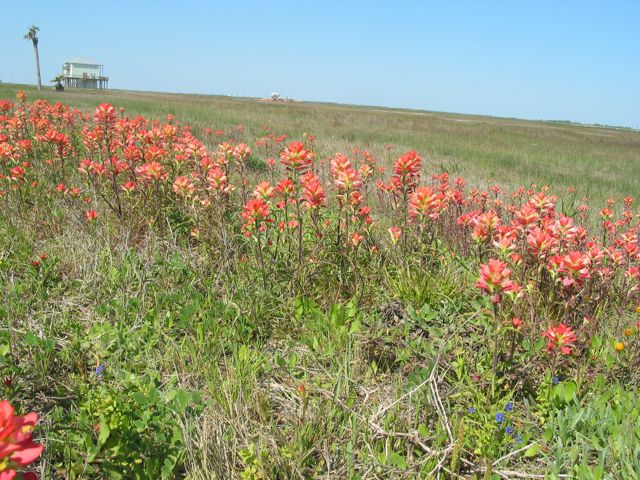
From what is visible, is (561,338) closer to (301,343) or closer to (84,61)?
(301,343)

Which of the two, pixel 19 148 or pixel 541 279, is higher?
pixel 19 148

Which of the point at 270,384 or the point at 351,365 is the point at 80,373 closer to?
the point at 270,384

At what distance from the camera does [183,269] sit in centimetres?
315

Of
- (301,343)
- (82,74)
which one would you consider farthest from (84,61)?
(301,343)

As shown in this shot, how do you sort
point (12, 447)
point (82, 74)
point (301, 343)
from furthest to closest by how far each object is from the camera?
1. point (82, 74)
2. point (301, 343)
3. point (12, 447)

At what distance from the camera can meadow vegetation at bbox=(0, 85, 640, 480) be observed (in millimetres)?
1790

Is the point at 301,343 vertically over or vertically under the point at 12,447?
under

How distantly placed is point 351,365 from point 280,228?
134cm

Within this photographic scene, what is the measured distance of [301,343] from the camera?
253 centimetres

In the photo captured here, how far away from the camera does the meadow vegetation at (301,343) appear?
1.79 metres

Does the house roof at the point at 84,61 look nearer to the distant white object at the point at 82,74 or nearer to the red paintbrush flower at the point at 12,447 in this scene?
the distant white object at the point at 82,74

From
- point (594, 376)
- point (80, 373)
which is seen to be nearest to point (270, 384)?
point (80, 373)

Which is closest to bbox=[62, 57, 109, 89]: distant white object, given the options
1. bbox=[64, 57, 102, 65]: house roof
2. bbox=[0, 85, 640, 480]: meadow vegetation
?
bbox=[64, 57, 102, 65]: house roof

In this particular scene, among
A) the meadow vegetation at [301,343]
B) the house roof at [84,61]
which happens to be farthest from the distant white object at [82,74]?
the meadow vegetation at [301,343]
